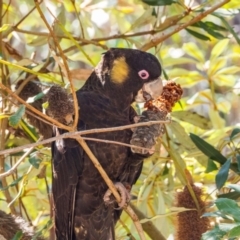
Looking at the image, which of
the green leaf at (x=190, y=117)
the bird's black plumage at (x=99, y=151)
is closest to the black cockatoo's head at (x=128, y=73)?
the bird's black plumage at (x=99, y=151)

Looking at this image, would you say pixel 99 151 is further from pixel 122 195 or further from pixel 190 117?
pixel 190 117

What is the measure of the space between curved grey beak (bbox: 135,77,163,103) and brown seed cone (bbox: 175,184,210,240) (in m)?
0.25

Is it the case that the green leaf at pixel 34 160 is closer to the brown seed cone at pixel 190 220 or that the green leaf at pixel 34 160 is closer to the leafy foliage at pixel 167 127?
the leafy foliage at pixel 167 127

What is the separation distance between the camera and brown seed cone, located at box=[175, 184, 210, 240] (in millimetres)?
1566

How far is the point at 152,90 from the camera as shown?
1.66 m

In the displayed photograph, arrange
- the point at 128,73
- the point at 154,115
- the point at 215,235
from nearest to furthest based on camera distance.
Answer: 1. the point at 215,235
2. the point at 154,115
3. the point at 128,73

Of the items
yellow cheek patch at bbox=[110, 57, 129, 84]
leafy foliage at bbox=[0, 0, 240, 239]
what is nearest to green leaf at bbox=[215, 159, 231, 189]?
leafy foliage at bbox=[0, 0, 240, 239]

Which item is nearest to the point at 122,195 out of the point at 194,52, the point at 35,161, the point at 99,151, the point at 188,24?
the point at 99,151

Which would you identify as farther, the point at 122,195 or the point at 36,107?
the point at 36,107

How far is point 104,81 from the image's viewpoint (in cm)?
174

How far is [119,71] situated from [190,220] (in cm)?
44

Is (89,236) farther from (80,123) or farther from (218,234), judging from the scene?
(218,234)

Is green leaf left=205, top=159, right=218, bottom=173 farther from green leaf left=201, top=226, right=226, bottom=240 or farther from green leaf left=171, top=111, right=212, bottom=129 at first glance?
green leaf left=201, top=226, right=226, bottom=240

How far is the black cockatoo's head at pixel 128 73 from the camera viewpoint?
1.68m
